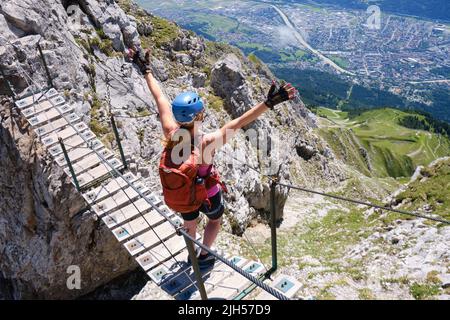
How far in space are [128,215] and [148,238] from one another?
1269 millimetres

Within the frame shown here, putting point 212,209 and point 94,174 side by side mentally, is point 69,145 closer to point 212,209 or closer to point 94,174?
point 94,174

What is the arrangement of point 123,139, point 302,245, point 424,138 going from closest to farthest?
point 123,139 → point 302,245 → point 424,138

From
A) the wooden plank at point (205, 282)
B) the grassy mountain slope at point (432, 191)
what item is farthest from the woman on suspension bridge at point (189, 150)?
the grassy mountain slope at point (432, 191)

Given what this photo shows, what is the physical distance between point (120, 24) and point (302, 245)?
19623 millimetres

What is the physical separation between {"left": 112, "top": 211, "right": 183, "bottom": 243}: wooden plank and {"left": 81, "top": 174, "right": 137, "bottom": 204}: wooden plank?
5.10 feet

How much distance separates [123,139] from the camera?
56.4 ft

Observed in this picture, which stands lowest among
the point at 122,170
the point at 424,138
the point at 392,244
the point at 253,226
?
the point at 424,138

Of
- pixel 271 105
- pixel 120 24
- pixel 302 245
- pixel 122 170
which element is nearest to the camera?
pixel 271 105

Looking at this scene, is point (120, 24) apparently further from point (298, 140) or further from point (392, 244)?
point (298, 140)

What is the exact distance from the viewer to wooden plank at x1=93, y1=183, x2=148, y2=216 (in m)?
12.4

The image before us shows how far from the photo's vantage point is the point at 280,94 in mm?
6598

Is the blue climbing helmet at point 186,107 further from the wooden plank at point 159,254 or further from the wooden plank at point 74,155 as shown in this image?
the wooden plank at point 74,155
